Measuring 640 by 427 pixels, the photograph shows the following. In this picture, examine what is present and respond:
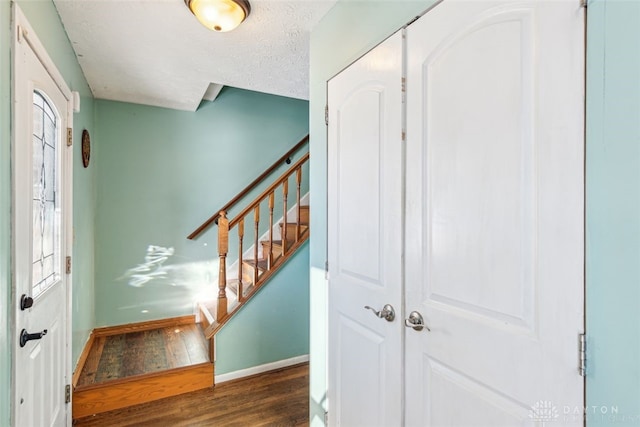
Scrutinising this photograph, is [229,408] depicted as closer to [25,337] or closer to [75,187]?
[25,337]

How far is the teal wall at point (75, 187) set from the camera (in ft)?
3.42

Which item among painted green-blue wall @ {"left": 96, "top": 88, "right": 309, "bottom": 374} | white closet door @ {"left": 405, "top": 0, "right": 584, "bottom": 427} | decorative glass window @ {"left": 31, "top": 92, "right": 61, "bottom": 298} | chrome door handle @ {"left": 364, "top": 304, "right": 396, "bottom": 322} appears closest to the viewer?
white closet door @ {"left": 405, "top": 0, "right": 584, "bottom": 427}

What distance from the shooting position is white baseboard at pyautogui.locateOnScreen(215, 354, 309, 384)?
8.24 feet

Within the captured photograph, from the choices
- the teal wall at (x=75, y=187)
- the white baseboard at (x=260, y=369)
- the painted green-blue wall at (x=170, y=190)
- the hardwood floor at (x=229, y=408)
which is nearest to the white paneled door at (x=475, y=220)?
the hardwood floor at (x=229, y=408)

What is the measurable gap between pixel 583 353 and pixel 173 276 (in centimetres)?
344

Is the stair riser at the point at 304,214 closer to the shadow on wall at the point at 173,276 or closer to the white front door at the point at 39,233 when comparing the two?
the shadow on wall at the point at 173,276

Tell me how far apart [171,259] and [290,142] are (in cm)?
194

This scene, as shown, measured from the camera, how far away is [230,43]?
1997 millimetres

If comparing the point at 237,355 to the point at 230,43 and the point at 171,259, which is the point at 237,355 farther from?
the point at 230,43

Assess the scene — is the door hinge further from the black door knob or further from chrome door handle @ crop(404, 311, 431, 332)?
the black door knob

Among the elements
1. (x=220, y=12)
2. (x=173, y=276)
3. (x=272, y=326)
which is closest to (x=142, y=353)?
(x=173, y=276)

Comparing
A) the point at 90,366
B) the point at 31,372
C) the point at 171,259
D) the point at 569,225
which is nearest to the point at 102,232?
the point at 171,259

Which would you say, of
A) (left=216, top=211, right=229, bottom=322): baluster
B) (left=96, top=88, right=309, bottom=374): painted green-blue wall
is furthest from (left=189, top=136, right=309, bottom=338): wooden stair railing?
(left=96, top=88, right=309, bottom=374): painted green-blue wall

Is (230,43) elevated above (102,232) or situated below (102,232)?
above
